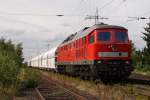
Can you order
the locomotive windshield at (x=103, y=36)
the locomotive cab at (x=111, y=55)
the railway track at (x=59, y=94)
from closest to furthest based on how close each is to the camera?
the railway track at (x=59, y=94), the locomotive cab at (x=111, y=55), the locomotive windshield at (x=103, y=36)

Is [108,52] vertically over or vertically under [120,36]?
under

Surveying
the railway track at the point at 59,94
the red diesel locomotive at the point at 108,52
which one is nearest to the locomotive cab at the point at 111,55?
the red diesel locomotive at the point at 108,52

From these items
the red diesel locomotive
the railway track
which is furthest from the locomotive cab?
the railway track

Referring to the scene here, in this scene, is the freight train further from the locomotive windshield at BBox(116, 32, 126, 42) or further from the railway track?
the railway track

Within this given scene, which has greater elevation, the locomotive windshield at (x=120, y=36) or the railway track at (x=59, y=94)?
the locomotive windshield at (x=120, y=36)

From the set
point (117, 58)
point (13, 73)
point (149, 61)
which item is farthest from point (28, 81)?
point (149, 61)

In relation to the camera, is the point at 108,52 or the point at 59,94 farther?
the point at 108,52

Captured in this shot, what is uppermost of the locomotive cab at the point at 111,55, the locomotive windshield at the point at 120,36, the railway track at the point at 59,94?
the locomotive windshield at the point at 120,36

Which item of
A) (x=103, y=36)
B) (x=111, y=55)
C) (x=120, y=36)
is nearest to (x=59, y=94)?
(x=111, y=55)

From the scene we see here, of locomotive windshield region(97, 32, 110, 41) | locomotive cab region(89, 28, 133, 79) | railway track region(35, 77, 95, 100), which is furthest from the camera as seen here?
locomotive windshield region(97, 32, 110, 41)

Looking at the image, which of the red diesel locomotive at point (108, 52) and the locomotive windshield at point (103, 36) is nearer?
the red diesel locomotive at point (108, 52)

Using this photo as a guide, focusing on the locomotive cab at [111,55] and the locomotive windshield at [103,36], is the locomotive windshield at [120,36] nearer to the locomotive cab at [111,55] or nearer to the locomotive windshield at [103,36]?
the locomotive cab at [111,55]

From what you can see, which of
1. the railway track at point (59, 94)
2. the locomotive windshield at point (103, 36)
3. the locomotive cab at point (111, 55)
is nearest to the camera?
the railway track at point (59, 94)

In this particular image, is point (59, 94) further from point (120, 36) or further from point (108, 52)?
point (120, 36)
